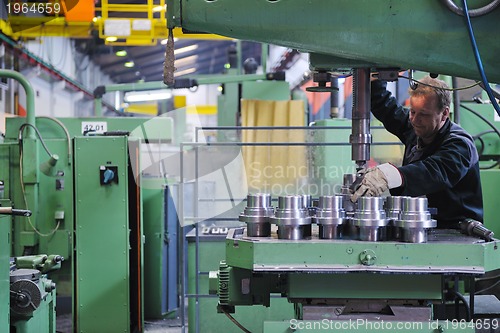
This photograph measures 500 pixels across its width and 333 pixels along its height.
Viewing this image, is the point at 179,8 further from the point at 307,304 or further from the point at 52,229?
the point at 52,229

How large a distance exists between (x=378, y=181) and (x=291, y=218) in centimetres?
32

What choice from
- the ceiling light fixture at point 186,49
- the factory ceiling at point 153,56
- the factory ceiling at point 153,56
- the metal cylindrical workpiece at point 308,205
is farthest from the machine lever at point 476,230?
the ceiling light fixture at point 186,49

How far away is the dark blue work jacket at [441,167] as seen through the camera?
198 centimetres

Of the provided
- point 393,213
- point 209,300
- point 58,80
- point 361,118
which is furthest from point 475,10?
point 58,80

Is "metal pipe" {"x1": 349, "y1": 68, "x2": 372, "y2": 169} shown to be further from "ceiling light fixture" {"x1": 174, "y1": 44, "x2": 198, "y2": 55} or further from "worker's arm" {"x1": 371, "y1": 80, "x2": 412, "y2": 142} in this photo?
"ceiling light fixture" {"x1": 174, "y1": 44, "x2": 198, "y2": 55}

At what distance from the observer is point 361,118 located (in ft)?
6.49

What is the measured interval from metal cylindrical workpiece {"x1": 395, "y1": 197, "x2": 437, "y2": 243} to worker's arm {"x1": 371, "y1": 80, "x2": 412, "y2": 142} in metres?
0.84

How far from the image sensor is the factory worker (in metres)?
1.93

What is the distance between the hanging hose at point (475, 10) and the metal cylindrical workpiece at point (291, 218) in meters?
0.64

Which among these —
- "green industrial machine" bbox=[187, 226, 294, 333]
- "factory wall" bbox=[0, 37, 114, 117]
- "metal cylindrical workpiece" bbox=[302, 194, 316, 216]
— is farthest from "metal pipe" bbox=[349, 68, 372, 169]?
"factory wall" bbox=[0, 37, 114, 117]

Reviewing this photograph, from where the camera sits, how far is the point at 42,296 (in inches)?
109

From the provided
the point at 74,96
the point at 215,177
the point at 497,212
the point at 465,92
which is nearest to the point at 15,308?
the point at 215,177

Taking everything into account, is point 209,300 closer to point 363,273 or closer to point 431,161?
point 431,161

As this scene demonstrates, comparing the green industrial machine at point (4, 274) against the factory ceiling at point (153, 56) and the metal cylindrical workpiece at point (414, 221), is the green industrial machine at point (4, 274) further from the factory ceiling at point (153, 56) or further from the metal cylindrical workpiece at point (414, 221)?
the factory ceiling at point (153, 56)
